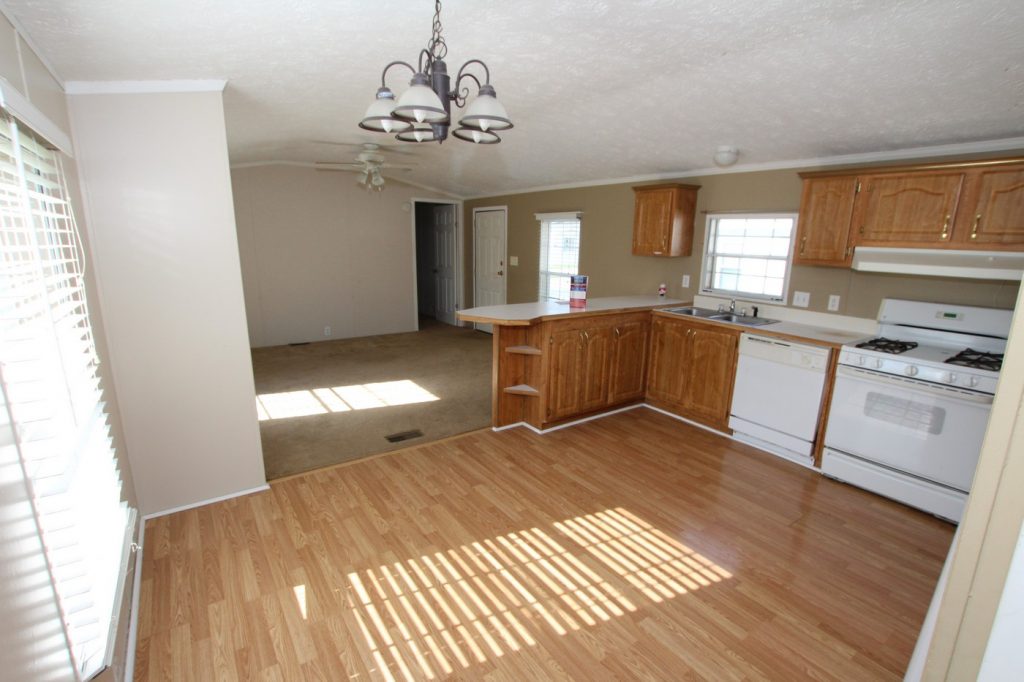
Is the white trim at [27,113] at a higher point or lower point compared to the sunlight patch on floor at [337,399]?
higher

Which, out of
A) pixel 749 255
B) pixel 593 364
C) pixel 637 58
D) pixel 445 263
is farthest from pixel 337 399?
pixel 445 263

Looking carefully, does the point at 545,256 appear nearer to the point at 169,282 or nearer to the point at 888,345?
the point at 888,345

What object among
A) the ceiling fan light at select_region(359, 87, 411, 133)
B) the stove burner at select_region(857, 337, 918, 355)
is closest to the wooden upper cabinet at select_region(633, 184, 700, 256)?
the stove burner at select_region(857, 337, 918, 355)

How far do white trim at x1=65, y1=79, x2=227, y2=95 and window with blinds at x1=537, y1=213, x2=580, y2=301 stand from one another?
4.15 m

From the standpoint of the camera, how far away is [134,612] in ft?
6.75

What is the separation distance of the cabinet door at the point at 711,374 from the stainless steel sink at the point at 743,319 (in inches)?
7.1

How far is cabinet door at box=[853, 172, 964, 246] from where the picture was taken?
2895 mm

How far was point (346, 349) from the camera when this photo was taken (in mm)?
6652

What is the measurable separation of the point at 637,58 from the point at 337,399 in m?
3.84

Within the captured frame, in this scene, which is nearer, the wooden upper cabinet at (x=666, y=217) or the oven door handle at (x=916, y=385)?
the oven door handle at (x=916, y=385)

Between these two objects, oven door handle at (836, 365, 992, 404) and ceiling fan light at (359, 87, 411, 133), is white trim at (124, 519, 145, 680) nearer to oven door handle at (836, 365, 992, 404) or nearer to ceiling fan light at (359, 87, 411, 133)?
ceiling fan light at (359, 87, 411, 133)

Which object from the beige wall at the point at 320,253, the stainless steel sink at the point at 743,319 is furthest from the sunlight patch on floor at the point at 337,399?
the stainless steel sink at the point at 743,319

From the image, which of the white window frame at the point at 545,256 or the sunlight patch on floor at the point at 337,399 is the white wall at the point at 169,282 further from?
the white window frame at the point at 545,256

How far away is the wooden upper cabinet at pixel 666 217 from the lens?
4457 millimetres
